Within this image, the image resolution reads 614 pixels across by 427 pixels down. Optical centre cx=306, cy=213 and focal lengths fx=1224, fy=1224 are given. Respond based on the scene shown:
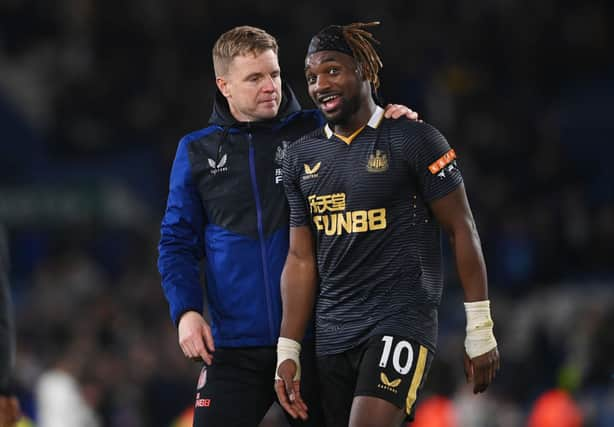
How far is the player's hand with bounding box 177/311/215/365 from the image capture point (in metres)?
5.00

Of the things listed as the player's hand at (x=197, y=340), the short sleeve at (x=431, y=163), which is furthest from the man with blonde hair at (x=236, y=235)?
the short sleeve at (x=431, y=163)

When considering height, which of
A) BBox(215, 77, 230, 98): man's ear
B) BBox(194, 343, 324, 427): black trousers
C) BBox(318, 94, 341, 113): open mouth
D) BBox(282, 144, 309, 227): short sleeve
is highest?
BBox(215, 77, 230, 98): man's ear

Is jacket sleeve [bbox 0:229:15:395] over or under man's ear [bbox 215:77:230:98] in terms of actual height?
under

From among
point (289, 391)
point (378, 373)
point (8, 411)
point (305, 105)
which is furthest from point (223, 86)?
point (305, 105)

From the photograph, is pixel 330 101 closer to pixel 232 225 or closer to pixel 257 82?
pixel 257 82

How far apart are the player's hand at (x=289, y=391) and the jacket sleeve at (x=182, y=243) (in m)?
0.52

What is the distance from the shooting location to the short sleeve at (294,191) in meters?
4.99

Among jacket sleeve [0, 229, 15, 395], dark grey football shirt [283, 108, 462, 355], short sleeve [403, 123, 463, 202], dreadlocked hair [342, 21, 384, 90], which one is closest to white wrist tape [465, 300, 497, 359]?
dark grey football shirt [283, 108, 462, 355]

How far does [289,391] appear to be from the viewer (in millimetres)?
4891

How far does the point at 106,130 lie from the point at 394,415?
10941 mm

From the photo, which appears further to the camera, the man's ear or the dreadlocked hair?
the man's ear

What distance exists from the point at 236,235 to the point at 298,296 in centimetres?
42

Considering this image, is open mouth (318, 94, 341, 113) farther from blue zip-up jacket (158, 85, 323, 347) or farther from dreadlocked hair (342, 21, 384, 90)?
blue zip-up jacket (158, 85, 323, 347)

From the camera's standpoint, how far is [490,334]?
4707 mm
